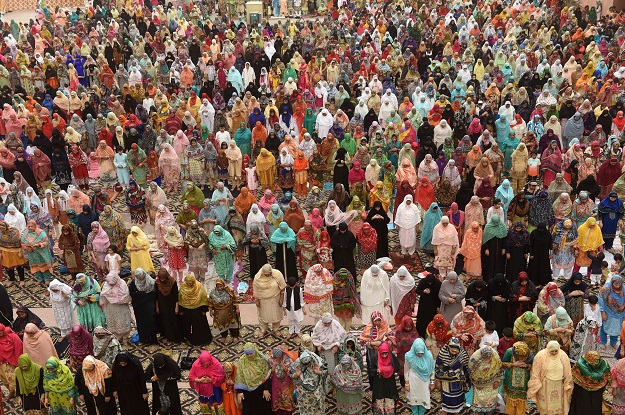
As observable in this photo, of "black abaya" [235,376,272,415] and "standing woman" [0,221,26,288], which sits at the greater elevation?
"standing woman" [0,221,26,288]

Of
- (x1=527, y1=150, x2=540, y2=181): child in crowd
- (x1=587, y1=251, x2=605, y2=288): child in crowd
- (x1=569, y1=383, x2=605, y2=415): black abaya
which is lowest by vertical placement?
(x1=569, y1=383, x2=605, y2=415): black abaya

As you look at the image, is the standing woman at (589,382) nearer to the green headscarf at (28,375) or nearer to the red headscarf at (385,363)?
the red headscarf at (385,363)

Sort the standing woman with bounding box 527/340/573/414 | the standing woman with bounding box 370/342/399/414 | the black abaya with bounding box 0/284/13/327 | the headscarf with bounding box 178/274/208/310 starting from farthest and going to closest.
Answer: the black abaya with bounding box 0/284/13/327
the headscarf with bounding box 178/274/208/310
the standing woman with bounding box 370/342/399/414
the standing woman with bounding box 527/340/573/414

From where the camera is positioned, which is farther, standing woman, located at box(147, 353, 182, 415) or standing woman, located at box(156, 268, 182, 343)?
standing woman, located at box(156, 268, 182, 343)

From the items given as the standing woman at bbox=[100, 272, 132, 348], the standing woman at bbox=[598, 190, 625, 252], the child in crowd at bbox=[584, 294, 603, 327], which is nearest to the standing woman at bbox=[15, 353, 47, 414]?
the standing woman at bbox=[100, 272, 132, 348]

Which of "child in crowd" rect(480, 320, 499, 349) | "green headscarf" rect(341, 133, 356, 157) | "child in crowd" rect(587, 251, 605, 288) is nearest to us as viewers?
"child in crowd" rect(480, 320, 499, 349)

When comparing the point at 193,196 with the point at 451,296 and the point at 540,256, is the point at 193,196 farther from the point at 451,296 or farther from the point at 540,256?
the point at 540,256

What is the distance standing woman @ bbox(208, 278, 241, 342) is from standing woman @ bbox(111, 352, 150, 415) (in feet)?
5.07

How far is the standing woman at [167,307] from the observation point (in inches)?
368

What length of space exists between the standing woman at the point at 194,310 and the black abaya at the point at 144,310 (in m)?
0.37

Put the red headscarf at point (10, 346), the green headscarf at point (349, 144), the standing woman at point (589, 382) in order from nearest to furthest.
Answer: the standing woman at point (589, 382) → the red headscarf at point (10, 346) → the green headscarf at point (349, 144)

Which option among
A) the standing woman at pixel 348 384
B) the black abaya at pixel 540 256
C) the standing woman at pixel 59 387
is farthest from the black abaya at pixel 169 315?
the black abaya at pixel 540 256

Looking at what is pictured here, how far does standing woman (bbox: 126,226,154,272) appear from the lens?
10.4m

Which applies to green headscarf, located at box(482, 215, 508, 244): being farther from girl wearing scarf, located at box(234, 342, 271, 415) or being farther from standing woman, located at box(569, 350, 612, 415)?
girl wearing scarf, located at box(234, 342, 271, 415)
